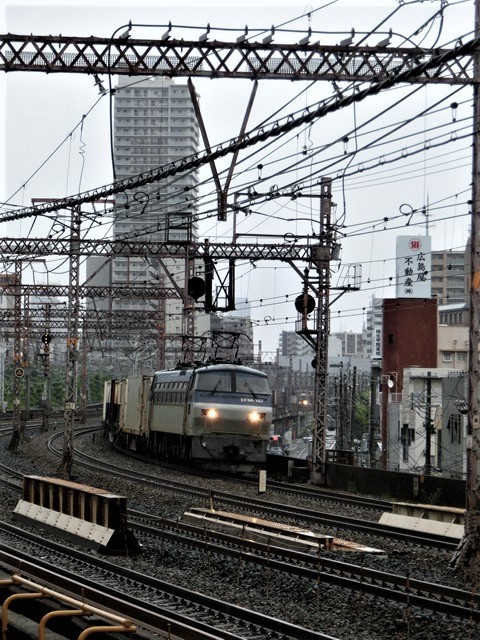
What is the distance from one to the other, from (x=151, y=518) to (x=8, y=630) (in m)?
10.7

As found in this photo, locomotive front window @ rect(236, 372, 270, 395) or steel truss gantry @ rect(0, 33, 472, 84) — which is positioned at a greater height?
steel truss gantry @ rect(0, 33, 472, 84)

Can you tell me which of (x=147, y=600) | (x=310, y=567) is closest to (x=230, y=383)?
(x=310, y=567)

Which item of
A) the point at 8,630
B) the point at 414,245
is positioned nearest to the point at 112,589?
the point at 8,630

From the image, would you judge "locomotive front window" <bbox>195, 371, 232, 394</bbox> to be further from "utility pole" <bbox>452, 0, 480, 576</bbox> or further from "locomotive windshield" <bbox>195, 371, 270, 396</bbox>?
"utility pole" <bbox>452, 0, 480, 576</bbox>

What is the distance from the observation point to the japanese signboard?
69188mm

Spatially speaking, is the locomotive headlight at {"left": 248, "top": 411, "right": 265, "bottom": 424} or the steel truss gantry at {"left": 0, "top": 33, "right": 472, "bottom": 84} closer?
the steel truss gantry at {"left": 0, "top": 33, "right": 472, "bottom": 84}

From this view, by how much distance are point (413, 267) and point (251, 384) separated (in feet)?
131

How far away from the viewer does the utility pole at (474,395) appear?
16125 mm

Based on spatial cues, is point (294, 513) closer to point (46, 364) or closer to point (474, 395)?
point (474, 395)

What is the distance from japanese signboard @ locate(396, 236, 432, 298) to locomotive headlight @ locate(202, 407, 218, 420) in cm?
3679

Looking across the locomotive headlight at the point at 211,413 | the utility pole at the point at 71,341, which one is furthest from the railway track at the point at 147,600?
the locomotive headlight at the point at 211,413

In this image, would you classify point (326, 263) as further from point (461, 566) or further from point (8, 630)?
point (8, 630)

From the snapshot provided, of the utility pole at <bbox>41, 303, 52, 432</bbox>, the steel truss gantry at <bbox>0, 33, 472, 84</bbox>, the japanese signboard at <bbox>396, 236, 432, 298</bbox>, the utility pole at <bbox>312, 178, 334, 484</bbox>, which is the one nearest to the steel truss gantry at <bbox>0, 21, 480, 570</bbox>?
the steel truss gantry at <bbox>0, 33, 472, 84</bbox>

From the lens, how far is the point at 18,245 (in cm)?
3672
